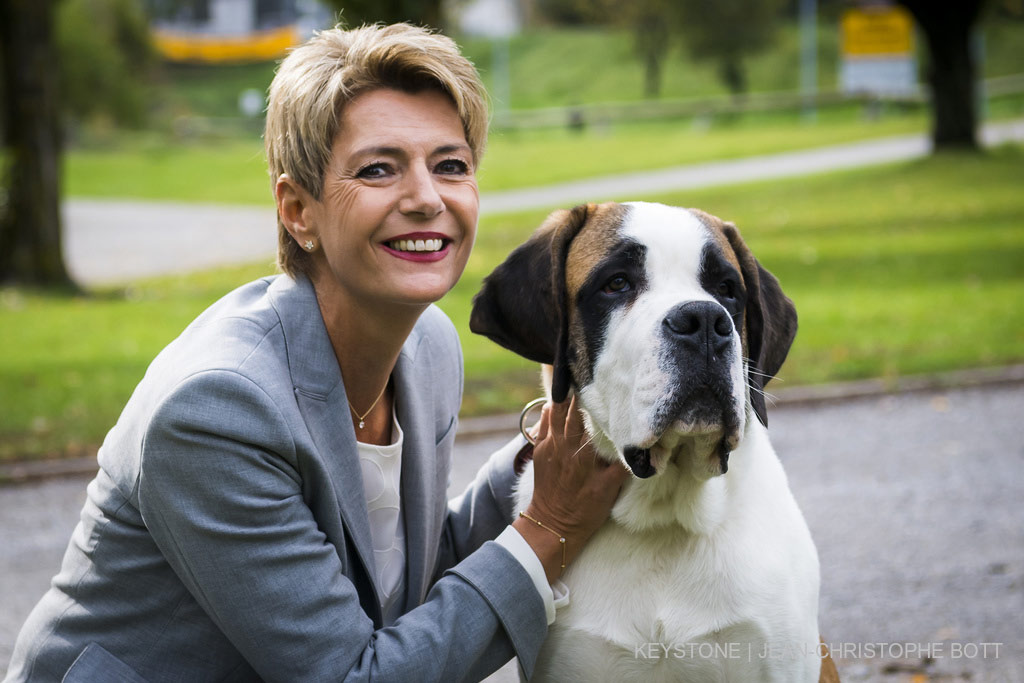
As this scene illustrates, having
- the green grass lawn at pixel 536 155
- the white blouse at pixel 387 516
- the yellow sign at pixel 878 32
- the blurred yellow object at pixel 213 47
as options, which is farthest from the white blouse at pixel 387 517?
the blurred yellow object at pixel 213 47

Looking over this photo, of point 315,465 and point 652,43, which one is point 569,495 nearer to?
point 315,465

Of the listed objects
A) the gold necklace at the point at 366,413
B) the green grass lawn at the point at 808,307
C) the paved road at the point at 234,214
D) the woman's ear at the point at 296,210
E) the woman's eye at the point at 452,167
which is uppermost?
the woman's eye at the point at 452,167

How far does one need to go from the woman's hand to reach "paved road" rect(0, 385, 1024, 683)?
1.52 m

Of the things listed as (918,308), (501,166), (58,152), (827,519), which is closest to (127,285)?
(58,152)

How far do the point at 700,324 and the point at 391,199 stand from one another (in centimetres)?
79

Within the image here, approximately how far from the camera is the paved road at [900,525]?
14.5 feet

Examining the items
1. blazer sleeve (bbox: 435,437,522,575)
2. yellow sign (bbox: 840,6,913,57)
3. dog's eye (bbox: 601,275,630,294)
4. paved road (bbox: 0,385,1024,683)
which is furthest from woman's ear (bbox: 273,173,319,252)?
yellow sign (bbox: 840,6,913,57)

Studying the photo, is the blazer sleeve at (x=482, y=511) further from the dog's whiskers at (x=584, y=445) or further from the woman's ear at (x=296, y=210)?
the woman's ear at (x=296, y=210)

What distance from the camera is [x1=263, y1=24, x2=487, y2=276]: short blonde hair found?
9.06ft

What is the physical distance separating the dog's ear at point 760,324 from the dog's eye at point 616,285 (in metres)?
0.32

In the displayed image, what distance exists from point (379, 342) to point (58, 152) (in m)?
11.9

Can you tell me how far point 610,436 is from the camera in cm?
276

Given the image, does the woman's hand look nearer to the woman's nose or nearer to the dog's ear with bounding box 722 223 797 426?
the dog's ear with bounding box 722 223 797 426

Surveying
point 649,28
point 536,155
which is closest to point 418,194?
point 536,155
